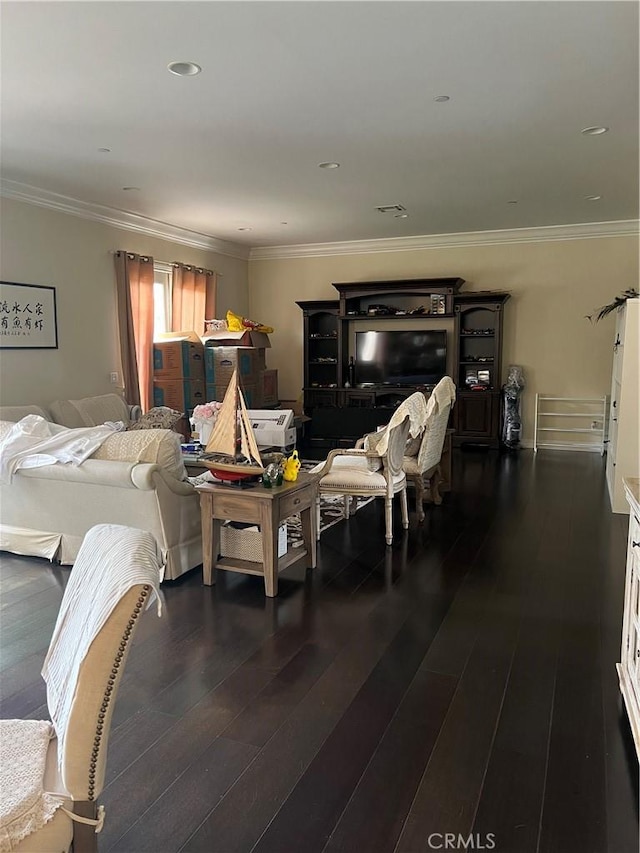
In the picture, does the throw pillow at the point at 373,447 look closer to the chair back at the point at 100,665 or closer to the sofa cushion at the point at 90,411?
the sofa cushion at the point at 90,411

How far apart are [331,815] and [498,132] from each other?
13.5ft

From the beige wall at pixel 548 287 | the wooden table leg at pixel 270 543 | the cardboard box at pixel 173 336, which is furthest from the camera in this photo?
the beige wall at pixel 548 287

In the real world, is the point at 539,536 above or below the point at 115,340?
below

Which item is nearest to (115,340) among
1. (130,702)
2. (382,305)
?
(382,305)

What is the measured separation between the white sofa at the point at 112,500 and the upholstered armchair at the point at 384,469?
101 centimetres

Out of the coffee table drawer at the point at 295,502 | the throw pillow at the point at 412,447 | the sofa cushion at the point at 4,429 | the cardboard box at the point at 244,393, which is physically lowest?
the coffee table drawer at the point at 295,502

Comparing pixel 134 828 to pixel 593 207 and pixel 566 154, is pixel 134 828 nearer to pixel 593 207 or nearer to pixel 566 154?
pixel 566 154

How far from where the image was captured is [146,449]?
12.1 ft

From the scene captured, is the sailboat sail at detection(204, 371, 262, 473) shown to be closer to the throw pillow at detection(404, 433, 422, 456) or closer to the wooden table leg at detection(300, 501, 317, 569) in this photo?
the wooden table leg at detection(300, 501, 317, 569)

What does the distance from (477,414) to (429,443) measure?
3.47 m

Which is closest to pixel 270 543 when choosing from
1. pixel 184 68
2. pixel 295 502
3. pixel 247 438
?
pixel 295 502

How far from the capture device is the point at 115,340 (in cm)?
670

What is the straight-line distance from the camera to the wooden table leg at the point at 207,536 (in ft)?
11.9

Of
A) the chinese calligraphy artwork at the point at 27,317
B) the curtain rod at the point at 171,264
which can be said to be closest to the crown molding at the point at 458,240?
the curtain rod at the point at 171,264
